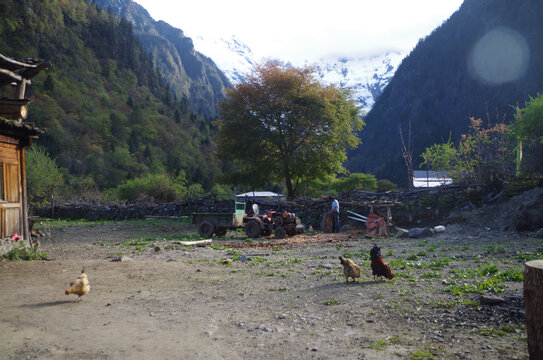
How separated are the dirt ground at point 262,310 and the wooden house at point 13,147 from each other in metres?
1.56

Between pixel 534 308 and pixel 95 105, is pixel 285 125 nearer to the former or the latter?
pixel 534 308

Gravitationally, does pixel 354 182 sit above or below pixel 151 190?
above

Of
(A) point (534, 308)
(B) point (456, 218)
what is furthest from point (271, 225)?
(A) point (534, 308)

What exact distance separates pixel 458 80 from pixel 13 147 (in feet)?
399

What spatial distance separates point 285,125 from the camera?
27.1 metres

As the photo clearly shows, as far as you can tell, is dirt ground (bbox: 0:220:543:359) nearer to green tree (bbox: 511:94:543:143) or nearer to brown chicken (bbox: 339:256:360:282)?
brown chicken (bbox: 339:256:360:282)

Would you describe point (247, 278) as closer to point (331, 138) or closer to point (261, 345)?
point (261, 345)

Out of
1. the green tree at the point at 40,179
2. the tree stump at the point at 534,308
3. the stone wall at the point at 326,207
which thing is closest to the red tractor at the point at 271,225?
the stone wall at the point at 326,207

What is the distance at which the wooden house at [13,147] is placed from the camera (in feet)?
34.2

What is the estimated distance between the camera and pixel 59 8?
302 feet

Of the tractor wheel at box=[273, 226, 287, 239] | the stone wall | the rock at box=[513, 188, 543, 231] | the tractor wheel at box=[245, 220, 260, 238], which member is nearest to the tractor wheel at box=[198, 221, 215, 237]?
the tractor wheel at box=[245, 220, 260, 238]

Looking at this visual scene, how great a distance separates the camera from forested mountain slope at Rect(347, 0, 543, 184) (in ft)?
296

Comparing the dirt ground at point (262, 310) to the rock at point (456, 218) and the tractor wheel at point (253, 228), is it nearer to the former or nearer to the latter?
the tractor wheel at point (253, 228)

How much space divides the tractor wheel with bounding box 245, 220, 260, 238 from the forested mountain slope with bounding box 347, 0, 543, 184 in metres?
77.2
